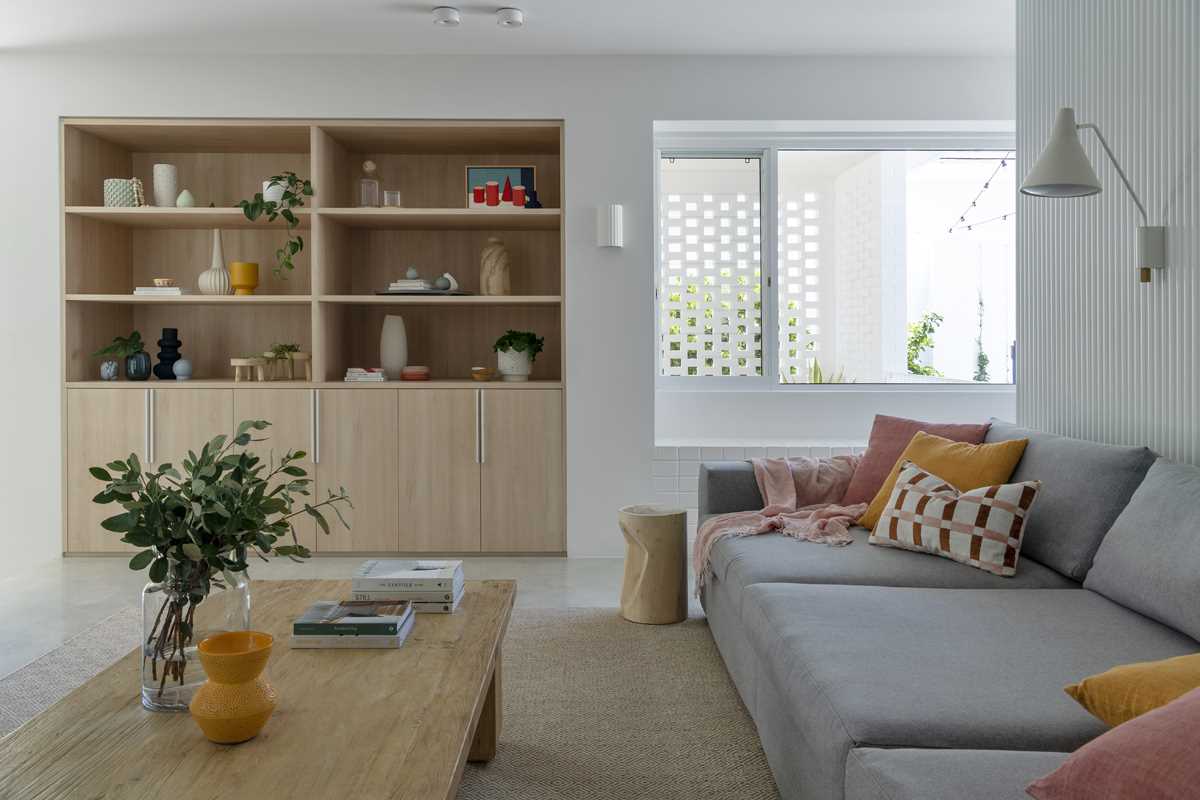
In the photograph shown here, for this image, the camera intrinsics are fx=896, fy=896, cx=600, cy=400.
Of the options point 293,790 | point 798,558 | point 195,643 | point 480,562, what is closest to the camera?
point 293,790

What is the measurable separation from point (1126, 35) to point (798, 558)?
75.7 inches

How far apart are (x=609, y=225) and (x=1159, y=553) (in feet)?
10.1

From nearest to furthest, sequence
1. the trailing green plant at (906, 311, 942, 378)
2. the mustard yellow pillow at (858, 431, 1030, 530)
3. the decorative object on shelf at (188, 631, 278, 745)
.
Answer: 1. the decorative object on shelf at (188, 631, 278, 745)
2. the mustard yellow pillow at (858, 431, 1030, 530)
3. the trailing green plant at (906, 311, 942, 378)

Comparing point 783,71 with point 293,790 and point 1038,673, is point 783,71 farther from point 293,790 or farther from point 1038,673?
point 293,790

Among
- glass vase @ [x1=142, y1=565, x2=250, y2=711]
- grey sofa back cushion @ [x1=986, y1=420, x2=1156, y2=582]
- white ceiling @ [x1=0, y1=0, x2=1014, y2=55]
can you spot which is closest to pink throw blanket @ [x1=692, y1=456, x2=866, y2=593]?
grey sofa back cushion @ [x1=986, y1=420, x2=1156, y2=582]

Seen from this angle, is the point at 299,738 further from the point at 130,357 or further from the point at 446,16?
the point at 130,357

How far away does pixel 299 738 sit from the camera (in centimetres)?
154

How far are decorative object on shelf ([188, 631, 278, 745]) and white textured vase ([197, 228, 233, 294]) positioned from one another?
3.76m

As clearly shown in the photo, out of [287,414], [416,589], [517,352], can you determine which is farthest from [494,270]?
[416,589]

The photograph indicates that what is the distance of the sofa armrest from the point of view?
354 centimetres

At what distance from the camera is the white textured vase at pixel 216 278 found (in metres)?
4.88

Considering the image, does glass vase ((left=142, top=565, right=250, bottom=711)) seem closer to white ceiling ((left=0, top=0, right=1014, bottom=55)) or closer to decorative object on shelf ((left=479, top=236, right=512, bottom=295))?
white ceiling ((left=0, top=0, right=1014, bottom=55))

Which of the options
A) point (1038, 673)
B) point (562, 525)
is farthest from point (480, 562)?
point (1038, 673)

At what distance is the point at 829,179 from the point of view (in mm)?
5379
